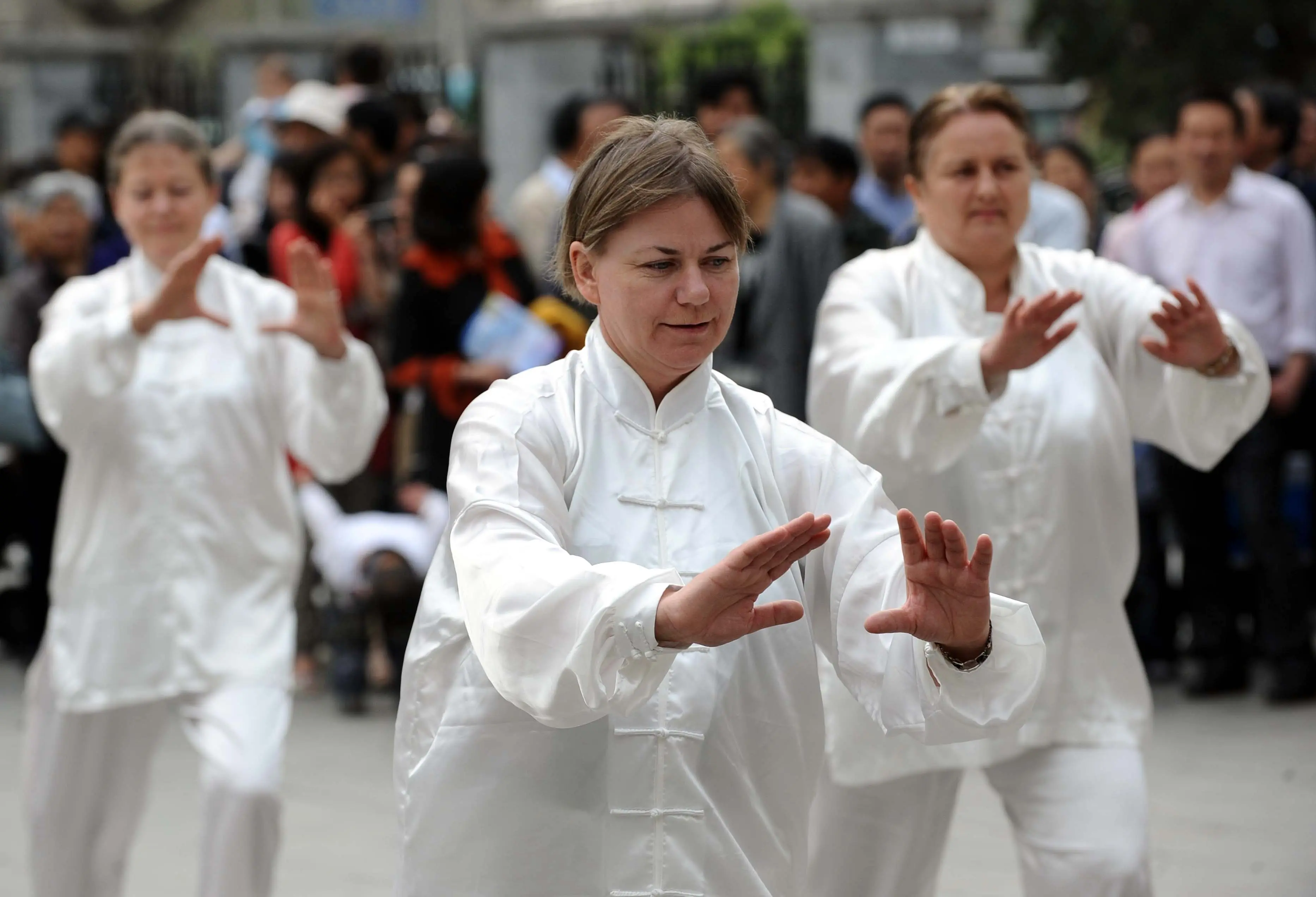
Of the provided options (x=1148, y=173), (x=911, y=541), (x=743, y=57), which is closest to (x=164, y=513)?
(x=911, y=541)

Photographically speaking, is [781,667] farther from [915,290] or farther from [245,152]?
[245,152]

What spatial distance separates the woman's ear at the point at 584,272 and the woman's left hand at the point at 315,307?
1.60 m

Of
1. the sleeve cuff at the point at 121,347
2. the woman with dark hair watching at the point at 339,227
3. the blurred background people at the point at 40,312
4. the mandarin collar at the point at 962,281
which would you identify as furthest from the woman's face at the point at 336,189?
the mandarin collar at the point at 962,281

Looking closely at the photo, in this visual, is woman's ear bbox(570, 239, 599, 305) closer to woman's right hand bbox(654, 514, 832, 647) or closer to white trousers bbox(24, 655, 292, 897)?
Result: woman's right hand bbox(654, 514, 832, 647)

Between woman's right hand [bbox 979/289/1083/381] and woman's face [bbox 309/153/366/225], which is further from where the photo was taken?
woman's face [bbox 309/153/366/225]

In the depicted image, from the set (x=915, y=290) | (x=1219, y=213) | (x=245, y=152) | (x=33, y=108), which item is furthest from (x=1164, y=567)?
(x=33, y=108)

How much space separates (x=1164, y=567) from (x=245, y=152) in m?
5.98

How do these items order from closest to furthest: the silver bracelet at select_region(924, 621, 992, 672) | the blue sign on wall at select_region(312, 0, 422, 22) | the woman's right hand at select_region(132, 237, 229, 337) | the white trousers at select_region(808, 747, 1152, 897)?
the silver bracelet at select_region(924, 621, 992, 672), the white trousers at select_region(808, 747, 1152, 897), the woman's right hand at select_region(132, 237, 229, 337), the blue sign on wall at select_region(312, 0, 422, 22)

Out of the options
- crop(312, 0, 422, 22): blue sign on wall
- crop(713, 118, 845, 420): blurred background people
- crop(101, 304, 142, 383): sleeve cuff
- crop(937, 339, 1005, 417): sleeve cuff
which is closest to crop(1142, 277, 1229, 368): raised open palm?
crop(937, 339, 1005, 417): sleeve cuff

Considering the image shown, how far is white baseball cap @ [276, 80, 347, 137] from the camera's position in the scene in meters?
9.65

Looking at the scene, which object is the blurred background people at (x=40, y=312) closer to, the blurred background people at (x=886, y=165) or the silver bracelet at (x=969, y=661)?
the blurred background people at (x=886, y=165)

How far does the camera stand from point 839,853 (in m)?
3.98

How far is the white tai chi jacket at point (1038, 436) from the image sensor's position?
390 cm

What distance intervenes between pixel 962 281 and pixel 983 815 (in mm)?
2665
